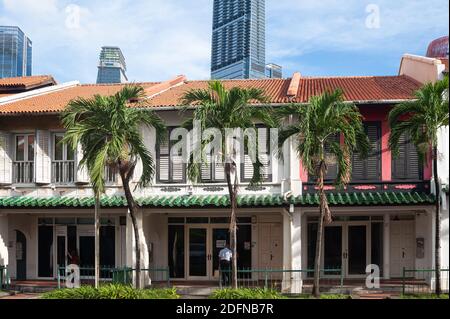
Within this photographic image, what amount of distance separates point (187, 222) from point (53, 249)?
5341mm

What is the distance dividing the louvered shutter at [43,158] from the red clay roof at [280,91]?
0.99 meters

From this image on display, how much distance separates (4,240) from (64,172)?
3.52 metres

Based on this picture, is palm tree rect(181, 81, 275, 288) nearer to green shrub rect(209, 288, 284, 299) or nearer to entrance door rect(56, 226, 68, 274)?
green shrub rect(209, 288, 284, 299)

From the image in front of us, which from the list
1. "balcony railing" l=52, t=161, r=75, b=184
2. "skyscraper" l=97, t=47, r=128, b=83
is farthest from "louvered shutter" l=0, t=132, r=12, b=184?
"skyscraper" l=97, t=47, r=128, b=83

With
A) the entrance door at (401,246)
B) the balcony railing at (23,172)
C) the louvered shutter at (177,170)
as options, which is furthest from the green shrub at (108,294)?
the entrance door at (401,246)

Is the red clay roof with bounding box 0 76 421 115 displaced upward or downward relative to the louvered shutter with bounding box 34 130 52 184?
upward

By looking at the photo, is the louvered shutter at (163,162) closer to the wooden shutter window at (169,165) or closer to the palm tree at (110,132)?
the wooden shutter window at (169,165)

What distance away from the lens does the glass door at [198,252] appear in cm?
2083

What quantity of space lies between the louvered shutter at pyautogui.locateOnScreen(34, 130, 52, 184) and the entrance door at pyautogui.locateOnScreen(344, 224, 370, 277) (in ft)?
35.9

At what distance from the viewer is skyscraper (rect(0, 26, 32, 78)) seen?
67250 millimetres

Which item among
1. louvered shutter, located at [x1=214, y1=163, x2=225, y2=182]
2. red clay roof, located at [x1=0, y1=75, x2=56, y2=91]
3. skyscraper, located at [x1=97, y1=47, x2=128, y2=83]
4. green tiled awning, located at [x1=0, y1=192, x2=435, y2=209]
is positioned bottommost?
green tiled awning, located at [x1=0, y1=192, x2=435, y2=209]

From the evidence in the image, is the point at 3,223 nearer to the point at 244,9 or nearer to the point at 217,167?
the point at 217,167
